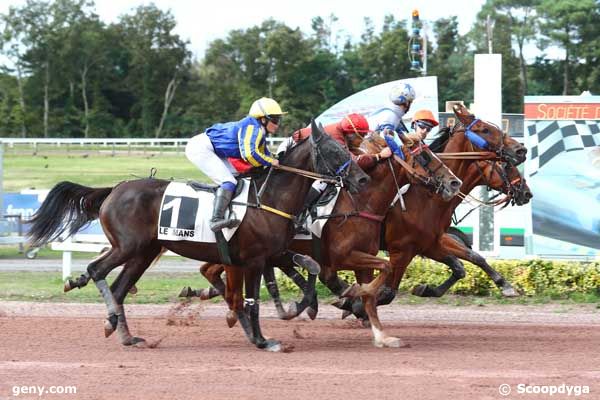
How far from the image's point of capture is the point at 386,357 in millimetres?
8164

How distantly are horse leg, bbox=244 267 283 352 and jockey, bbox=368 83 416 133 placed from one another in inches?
80.5

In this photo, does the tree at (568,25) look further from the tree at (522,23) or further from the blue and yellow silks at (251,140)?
the blue and yellow silks at (251,140)

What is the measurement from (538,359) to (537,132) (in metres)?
5.98

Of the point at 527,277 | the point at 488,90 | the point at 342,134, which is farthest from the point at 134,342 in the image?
the point at 488,90

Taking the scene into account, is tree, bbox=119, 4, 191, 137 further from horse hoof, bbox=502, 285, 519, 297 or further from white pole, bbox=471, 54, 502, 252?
horse hoof, bbox=502, 285, 519, 297

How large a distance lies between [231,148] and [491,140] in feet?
9.60

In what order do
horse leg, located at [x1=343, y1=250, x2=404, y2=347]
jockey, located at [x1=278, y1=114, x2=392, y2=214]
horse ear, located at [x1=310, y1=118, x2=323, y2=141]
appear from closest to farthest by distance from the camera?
horse ear, located at [x1=310, y1=118, x2=323, y2=141] < horse leg, located at [x1=343, y1=250, x2=404, y2=347] < jockey, located at [x1=278, y1=114, x2=392, y2=214]

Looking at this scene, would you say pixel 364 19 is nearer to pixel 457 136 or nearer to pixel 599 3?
pixel 599 3

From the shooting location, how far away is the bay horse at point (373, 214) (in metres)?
8.76

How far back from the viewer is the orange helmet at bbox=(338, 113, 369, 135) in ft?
30.4

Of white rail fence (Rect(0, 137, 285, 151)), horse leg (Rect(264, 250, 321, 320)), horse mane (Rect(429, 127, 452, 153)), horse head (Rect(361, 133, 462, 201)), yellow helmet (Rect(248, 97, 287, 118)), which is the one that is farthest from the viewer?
white rail fence (Rect(0, 137, 285, 151))

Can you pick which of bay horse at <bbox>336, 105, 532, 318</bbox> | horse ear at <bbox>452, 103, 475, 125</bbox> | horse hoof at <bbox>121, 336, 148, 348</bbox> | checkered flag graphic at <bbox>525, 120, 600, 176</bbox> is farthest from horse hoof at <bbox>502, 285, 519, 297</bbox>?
checkered flag graphic at <bbox>525, 120, 600, 176</bbox>

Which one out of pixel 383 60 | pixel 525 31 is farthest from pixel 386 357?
pixel 525 31

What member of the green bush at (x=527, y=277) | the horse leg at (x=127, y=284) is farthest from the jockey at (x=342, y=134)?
the green bush at (x=527, y=277)
